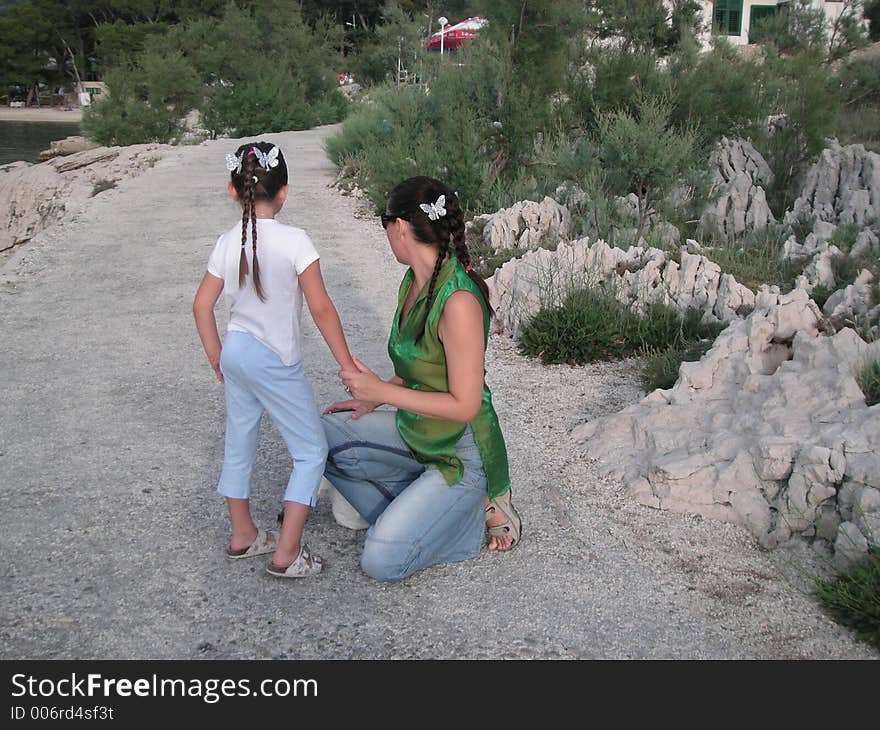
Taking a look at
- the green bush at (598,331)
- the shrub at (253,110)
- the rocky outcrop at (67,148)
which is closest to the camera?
the green bush at (598,331)

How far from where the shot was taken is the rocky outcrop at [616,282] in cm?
657

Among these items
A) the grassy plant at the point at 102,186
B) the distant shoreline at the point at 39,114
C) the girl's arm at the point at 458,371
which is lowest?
the distant shoreline at the point at 39,114

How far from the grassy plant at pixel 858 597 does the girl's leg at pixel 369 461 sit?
161cm

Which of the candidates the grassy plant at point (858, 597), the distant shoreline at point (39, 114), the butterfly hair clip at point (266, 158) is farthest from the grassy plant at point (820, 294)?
the distant shoreline at point (39, 114)

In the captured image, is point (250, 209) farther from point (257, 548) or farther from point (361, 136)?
point (361, 136)

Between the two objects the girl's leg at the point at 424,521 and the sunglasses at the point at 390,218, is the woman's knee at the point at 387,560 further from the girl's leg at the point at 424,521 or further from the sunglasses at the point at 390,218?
the sunglasses at the point at 390,218

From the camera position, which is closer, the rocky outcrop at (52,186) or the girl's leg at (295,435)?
the girl's leg at (295,435)

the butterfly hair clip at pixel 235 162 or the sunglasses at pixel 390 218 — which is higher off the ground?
the butterfly hair clip at pixel 235 162

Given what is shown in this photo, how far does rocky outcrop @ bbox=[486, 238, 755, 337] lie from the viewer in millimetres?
6566

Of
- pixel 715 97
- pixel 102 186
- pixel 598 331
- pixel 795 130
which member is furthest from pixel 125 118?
pixel 598 331

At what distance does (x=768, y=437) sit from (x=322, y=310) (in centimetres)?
213

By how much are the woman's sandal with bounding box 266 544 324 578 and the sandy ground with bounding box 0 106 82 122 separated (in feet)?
168

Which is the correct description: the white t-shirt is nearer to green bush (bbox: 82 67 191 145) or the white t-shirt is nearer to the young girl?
the young girl

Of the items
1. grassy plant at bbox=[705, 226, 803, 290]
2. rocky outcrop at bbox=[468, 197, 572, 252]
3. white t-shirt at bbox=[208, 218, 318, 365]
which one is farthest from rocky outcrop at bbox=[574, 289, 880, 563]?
rocky outcrop at bbox=[468, 197, 572, 252]
